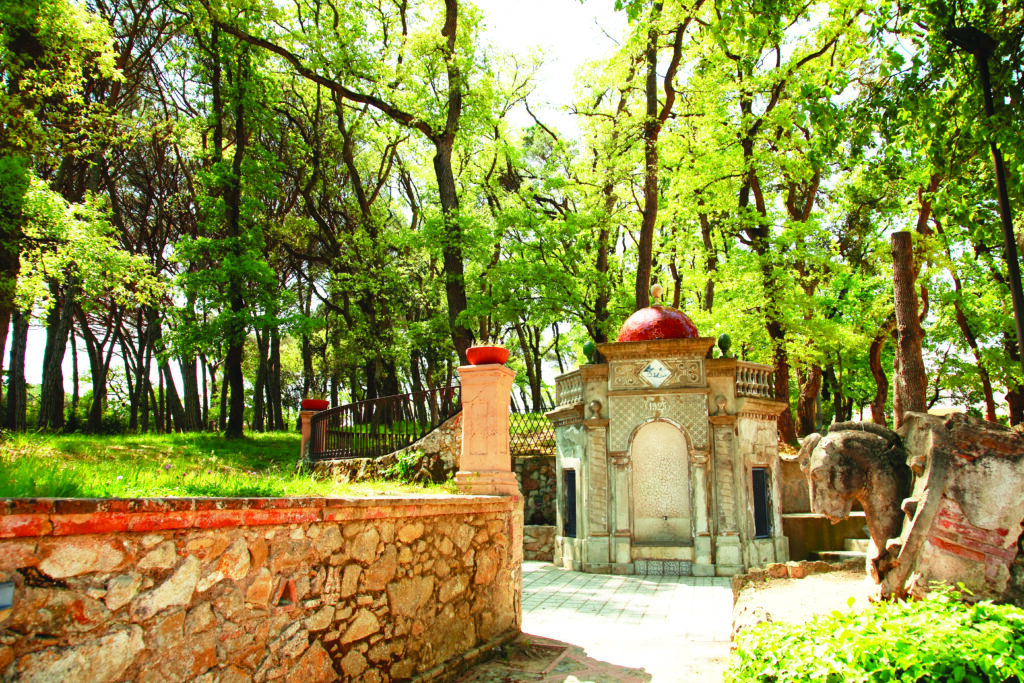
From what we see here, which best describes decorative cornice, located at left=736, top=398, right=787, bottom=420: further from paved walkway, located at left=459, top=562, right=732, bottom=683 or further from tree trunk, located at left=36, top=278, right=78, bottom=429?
tree trunk, located at left=36, top=278, right=78, bottom=429

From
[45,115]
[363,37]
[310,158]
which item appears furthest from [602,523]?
[310,158]

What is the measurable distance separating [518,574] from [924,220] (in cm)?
1515

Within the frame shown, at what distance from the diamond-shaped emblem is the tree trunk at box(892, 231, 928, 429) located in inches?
174

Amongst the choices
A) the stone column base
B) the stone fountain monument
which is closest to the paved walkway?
the stone fountain monument

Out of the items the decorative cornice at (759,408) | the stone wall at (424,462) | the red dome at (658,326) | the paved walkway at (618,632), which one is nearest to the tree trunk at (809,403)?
the decorative cornice at (759,408)

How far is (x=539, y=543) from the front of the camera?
16422mm

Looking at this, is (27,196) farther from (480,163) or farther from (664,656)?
(480,163)

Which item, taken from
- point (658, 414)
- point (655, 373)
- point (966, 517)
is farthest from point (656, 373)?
point (966, 517)

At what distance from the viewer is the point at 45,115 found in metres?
13.3

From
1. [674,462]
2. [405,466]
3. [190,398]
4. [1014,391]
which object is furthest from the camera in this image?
[190,398]

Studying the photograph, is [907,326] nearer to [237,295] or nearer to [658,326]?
[658,326]

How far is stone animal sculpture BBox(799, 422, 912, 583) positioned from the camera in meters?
6.11

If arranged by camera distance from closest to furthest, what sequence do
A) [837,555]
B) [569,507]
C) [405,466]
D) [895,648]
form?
[895,648], [837,555], [405,466], [569,507]

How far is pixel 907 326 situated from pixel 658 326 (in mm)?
4945
